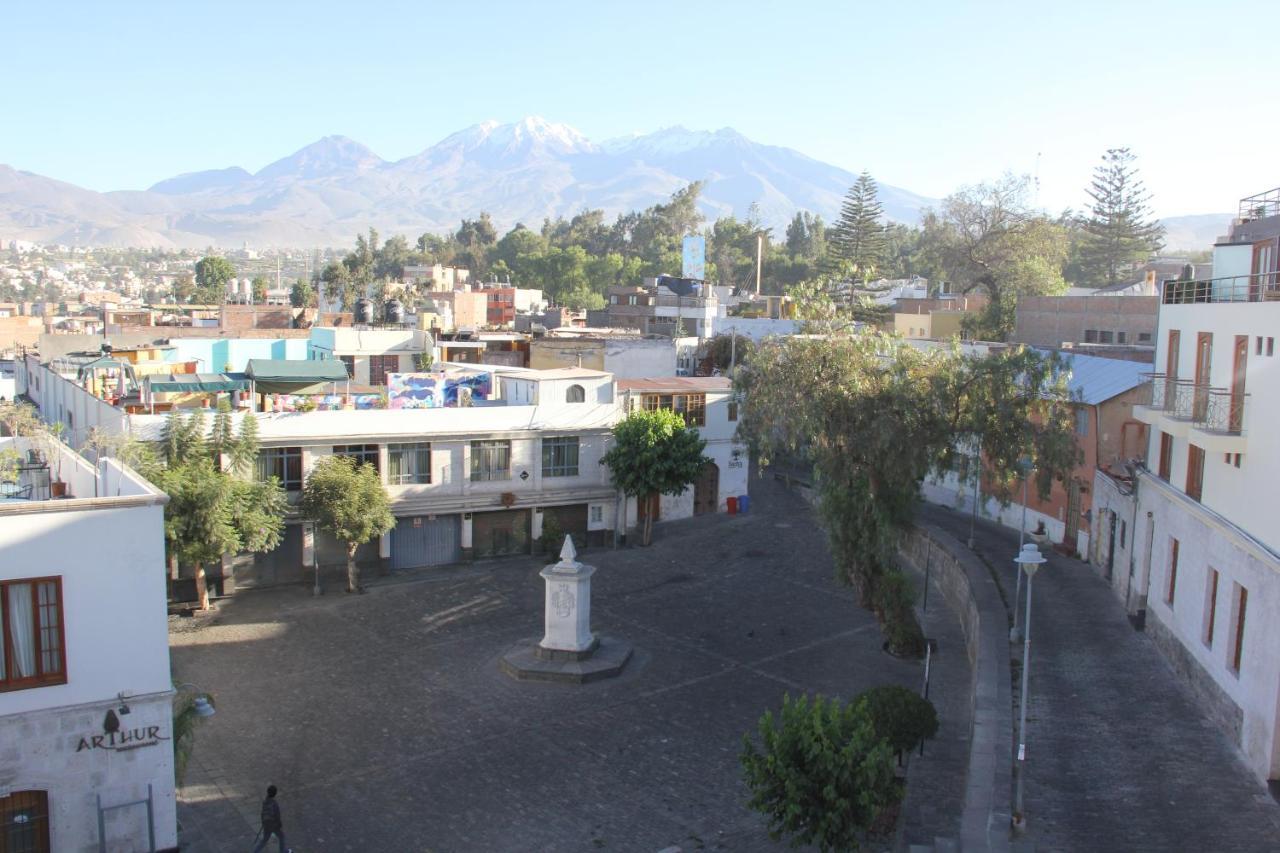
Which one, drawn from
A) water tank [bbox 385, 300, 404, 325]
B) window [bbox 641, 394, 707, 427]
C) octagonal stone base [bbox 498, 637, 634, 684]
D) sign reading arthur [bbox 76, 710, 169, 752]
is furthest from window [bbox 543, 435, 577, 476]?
water tank [bbox 385, 300, 404, 325]

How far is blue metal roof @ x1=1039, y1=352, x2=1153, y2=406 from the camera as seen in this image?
80.5ft

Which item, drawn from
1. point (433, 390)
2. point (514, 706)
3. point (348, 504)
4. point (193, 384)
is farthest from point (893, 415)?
point (193, 384)

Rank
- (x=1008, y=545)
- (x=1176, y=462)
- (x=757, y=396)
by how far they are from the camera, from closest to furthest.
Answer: (x=1176, y=462) < (x=757, y=396) < (x=1008, y=545)

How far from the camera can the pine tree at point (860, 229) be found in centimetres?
6750

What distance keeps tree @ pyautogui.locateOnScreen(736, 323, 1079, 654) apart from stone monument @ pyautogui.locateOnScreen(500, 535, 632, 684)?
14.3 feet

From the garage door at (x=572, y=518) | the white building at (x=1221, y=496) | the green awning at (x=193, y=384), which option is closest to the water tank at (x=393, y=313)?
the green awning at (x=193, y=384)

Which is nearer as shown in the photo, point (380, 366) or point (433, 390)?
point (433, 390)

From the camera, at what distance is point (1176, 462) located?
18.4 m

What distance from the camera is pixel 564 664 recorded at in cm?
2030

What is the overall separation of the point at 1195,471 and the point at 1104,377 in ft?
29.4

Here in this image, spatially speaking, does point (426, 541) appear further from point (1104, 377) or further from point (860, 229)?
point (860, 229)

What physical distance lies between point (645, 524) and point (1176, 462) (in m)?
15.4

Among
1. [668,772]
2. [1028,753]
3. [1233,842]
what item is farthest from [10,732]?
[1233,842]

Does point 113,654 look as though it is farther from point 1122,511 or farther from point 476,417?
point 1122,511
